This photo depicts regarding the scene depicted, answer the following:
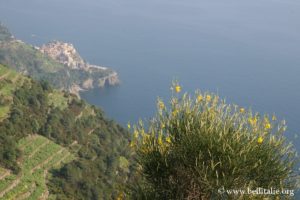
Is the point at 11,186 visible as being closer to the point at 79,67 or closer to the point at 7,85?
the point at 7,85

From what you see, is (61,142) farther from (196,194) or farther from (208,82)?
(208,82)

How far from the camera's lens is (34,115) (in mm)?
58875

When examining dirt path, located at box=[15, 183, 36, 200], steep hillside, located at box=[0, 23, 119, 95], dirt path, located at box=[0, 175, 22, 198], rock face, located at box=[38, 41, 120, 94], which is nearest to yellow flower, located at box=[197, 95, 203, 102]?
dirt path, located at box=[0, 175, 22, 198]

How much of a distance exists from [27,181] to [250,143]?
35673mm

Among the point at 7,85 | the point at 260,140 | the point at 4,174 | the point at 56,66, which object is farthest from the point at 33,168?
the point at 56,66

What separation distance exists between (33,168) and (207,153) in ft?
127

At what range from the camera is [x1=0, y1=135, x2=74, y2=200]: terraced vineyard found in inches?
1635

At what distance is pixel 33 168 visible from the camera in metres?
47.3

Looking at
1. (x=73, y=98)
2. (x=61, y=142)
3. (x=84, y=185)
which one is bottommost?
(x=84, y=185)

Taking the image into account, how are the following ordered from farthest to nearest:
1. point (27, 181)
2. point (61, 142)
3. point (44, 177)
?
point (61, 142)
point (44, 177)
point (27, 181)

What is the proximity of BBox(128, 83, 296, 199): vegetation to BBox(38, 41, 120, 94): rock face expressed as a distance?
16480cm

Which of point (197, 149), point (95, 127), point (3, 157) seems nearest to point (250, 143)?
point (197, 149)

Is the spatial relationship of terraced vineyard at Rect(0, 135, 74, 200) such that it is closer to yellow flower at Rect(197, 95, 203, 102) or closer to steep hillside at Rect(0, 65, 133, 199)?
steep hillside at Rect(0, 65, 133, 199)

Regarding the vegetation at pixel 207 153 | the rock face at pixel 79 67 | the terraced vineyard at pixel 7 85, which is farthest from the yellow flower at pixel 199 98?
the rock face at pixel 79 67
